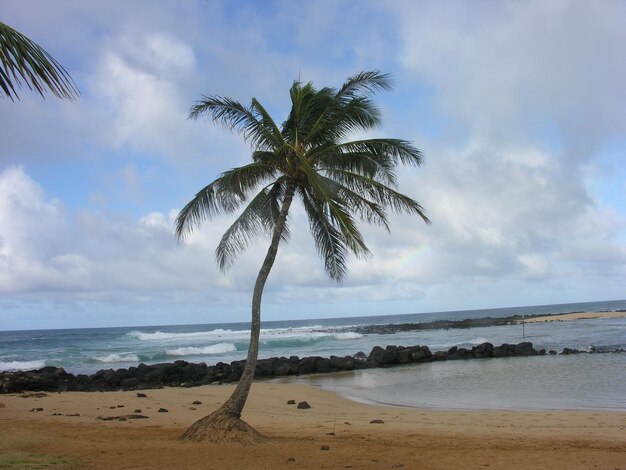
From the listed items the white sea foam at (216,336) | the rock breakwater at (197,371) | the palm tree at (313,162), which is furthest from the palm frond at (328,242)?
the white sea foam at (216,336)

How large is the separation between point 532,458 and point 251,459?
4184 millimetres

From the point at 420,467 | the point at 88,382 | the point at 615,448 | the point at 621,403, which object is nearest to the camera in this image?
the point at 420,467

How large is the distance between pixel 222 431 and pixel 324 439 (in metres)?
1.90

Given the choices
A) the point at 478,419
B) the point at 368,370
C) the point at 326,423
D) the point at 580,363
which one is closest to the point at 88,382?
the point at 368,370

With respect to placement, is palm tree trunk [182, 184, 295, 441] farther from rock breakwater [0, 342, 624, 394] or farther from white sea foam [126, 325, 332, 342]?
white sea foam [126, 325, 332, 342]

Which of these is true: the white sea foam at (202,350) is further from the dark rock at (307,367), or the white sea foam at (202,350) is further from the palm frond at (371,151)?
the palm frond at (371,151)

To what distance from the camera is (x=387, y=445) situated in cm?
873

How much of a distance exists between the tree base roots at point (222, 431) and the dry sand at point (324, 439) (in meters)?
0.20

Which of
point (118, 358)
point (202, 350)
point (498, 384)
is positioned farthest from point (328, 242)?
point (202, 350)

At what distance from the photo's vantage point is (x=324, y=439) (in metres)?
9.31

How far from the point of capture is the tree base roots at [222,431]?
848cm

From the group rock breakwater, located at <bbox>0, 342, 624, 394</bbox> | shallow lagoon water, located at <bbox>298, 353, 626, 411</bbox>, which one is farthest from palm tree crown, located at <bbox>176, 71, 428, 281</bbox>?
rock breakwater, located at <bbox>0, 342, 624, 394</bbox>

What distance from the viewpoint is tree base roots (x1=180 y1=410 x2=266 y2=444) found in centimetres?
848

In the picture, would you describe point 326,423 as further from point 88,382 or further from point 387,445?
point 88,382
